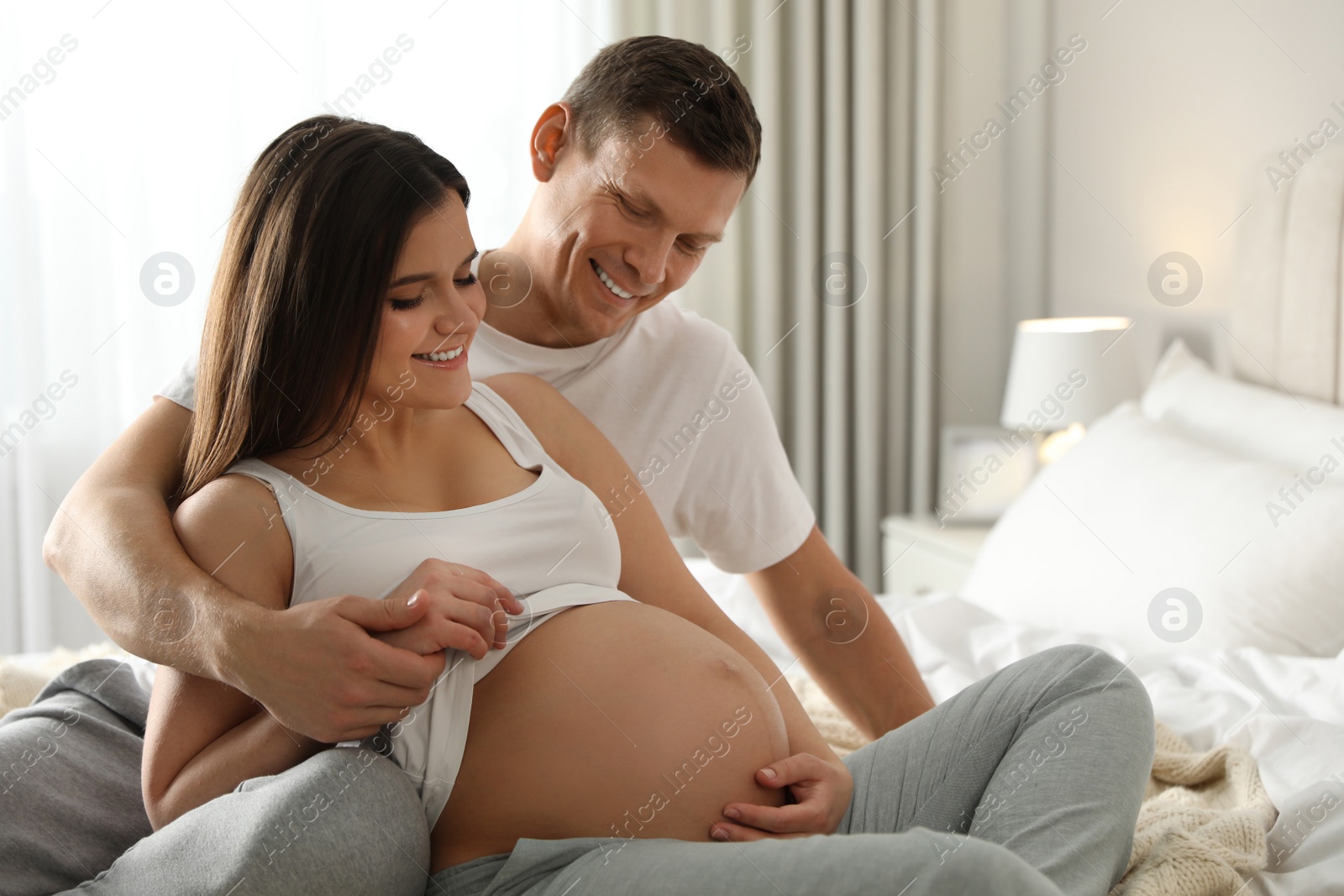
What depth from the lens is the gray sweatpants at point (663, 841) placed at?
2.35ft

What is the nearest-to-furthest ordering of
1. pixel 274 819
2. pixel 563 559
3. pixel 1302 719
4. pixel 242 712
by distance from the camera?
pixel 274 819, pixel 242 712, pixel 563 559, pixel 1302 719

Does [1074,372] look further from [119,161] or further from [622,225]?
[119,161]

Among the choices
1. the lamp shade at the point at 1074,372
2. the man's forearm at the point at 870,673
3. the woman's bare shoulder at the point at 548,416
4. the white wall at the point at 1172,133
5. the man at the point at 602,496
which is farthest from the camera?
the lamp shade at the point at 1074,372

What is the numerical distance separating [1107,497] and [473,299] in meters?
1.33

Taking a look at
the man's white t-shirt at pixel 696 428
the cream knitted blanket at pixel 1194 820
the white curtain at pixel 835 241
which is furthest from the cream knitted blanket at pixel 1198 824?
the white curtain at pixel 835 241

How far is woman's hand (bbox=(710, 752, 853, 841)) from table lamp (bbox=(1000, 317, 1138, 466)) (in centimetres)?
188

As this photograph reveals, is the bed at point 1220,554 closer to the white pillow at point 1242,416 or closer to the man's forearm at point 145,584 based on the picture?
the white pillow at point 1242,416

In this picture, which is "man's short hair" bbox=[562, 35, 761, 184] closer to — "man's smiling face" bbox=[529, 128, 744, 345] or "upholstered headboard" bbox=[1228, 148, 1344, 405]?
"man's smiling face" bbox=[529, 128, 744, 345]

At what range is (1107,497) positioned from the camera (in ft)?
6.32

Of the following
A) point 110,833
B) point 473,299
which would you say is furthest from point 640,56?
point 110,833

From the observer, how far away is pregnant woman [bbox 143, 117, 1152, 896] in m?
0.86

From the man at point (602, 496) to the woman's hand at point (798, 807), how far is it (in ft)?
0.87

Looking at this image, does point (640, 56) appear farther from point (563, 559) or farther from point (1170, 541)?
point (1170, 541)

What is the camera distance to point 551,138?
→ 1.36 metres
